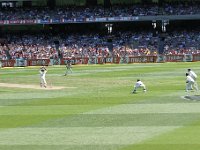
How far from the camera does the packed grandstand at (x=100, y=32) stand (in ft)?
259

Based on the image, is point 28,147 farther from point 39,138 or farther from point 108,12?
point 108,12

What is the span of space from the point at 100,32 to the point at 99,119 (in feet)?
216

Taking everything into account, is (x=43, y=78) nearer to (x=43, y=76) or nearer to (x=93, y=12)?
(x=43, y=76)

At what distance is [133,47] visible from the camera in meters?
81.0

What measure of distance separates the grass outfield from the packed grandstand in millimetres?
37290

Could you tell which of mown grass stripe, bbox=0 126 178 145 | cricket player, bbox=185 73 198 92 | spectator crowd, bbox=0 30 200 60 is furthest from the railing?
mown grass stripe, bbox=0 126 178 145

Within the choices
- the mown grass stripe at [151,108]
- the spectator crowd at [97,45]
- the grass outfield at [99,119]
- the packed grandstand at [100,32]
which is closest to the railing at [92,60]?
the packed grandstand at [100,32]

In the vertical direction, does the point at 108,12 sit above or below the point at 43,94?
above

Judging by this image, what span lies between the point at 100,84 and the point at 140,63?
32.8 metres

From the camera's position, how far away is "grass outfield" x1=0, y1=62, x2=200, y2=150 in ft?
62.3

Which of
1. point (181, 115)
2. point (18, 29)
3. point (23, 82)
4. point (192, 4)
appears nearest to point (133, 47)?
point (192, 4)

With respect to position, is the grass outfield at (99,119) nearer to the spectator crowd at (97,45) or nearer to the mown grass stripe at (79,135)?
the mown grass stripe at (79,135)

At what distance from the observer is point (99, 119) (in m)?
24.6

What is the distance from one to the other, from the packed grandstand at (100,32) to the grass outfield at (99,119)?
1468 inches
